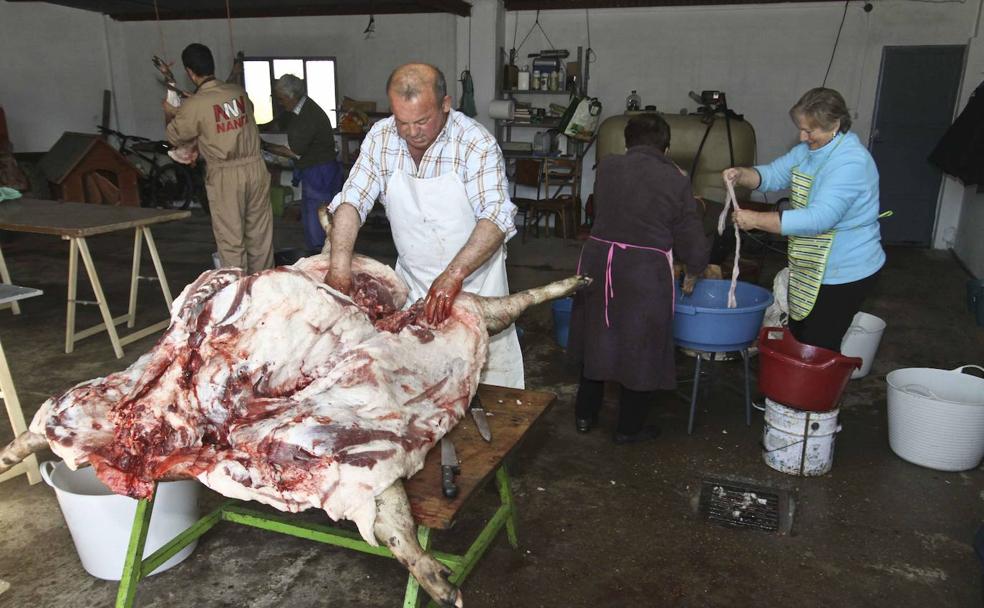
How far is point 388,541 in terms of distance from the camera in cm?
158

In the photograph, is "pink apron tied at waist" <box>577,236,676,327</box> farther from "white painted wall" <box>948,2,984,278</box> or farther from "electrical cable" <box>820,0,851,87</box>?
"electrical cable" <box>820,0,851,87</box>

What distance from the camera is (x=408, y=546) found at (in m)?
1.57

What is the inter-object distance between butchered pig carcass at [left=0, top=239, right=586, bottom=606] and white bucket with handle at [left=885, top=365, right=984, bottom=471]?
2.36m

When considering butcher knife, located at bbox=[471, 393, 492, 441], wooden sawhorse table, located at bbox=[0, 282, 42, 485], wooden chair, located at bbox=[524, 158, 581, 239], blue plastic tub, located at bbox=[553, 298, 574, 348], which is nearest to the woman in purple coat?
blue plastic tub, located at bbox=[553, 298, 574, 348]

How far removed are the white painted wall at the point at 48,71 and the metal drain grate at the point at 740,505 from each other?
11538 millimetres

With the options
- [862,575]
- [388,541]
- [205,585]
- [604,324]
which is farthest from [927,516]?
[205,585]

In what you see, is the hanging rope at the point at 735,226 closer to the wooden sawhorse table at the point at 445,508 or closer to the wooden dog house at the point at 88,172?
the wooden sawhorse table at the point at 445,508

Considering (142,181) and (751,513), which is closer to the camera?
(751,513)

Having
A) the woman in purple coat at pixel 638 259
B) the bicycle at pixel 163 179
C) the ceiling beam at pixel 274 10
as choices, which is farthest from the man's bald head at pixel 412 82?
the bicycle at pixel 163 179

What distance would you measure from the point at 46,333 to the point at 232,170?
196 centimetres

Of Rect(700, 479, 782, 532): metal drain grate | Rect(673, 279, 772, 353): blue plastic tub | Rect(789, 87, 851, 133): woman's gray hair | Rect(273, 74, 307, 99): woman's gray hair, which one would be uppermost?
Rect(273, 74, 307, 99): woman's gray hair

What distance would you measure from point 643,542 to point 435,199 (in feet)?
5.35

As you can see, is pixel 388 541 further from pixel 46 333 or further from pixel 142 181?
pixel 142 181

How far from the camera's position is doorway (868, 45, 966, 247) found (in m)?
8.40
